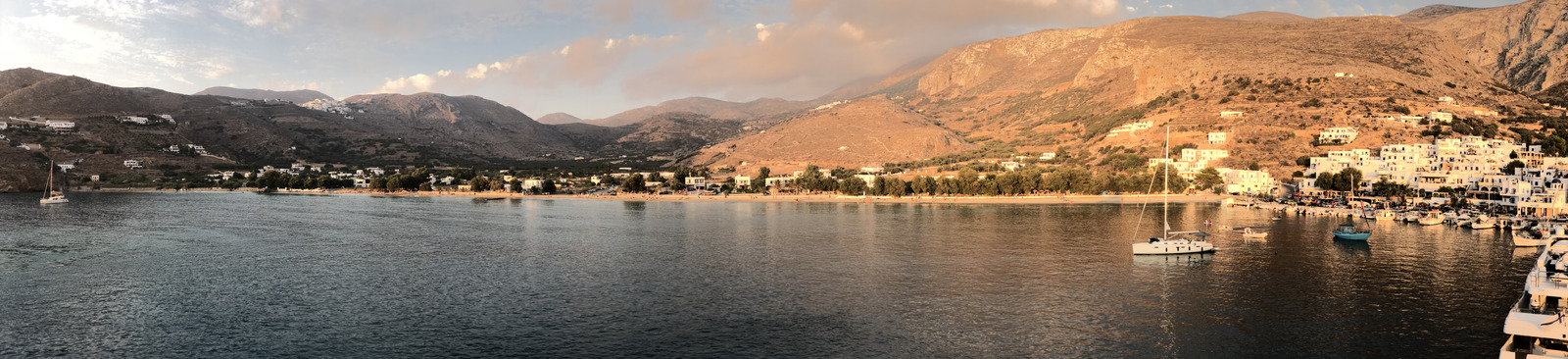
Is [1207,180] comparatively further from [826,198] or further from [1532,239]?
[1532,239]

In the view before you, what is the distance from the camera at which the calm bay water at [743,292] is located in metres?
29.4

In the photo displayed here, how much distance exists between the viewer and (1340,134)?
13400cm

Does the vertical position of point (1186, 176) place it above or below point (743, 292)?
above

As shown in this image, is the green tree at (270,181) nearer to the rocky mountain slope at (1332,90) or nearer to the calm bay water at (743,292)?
the calm bay water at (743,292)

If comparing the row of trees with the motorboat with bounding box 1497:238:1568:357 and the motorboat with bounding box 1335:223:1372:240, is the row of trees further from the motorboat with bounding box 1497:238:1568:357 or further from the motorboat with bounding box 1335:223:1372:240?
the motorboat with bounding box 1497:238:1568:357

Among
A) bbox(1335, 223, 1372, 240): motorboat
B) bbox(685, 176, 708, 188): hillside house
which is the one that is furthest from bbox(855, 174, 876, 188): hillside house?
bbox(1335, 223, 1372, 240): motorboat

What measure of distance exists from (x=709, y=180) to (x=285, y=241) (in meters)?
111

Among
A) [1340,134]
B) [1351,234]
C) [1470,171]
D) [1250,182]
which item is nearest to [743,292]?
[1351,234]

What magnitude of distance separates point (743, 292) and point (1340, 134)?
142m

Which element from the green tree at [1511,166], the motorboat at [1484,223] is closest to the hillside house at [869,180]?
the motorboat at [1484,223]

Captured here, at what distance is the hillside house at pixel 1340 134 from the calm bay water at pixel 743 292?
7074 centimetres

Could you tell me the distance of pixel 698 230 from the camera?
76500 millimetres

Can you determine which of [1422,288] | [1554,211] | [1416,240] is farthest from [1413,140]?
[1422,288]

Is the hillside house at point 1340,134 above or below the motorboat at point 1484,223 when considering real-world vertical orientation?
above
